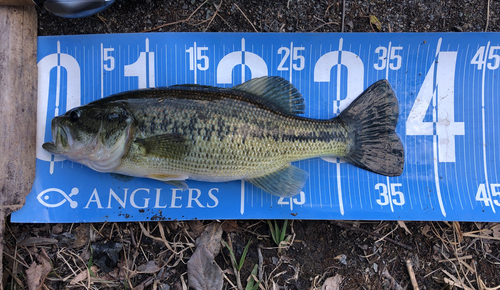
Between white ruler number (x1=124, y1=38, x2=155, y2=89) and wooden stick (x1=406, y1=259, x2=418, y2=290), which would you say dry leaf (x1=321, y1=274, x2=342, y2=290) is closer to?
wooden stick (x1=406, y1=259, x2=418, y2=290)

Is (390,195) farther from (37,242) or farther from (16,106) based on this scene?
(16,106)

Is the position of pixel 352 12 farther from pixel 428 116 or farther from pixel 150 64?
pixel 150 64

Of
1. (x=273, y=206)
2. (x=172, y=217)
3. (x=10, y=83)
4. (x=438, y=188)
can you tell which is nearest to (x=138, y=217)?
(x=172, y=217)

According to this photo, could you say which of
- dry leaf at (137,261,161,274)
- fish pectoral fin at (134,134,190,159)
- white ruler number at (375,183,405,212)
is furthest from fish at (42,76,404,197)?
dry leaf at (137,261,161,274)

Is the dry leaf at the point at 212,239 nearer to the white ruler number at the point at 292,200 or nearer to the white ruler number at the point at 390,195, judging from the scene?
the white ruler number at the point at 292,200

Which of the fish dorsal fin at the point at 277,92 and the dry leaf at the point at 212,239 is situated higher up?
the fish dorsal fin at the point at 277,92

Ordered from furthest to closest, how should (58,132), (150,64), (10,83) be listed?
1. (150,64)
2. (10,83)
3. (58,132)

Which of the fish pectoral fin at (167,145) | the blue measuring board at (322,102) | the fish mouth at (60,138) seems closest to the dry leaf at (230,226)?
the blue measuring board at (322,102)

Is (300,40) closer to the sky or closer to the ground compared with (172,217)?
closer to the sky
